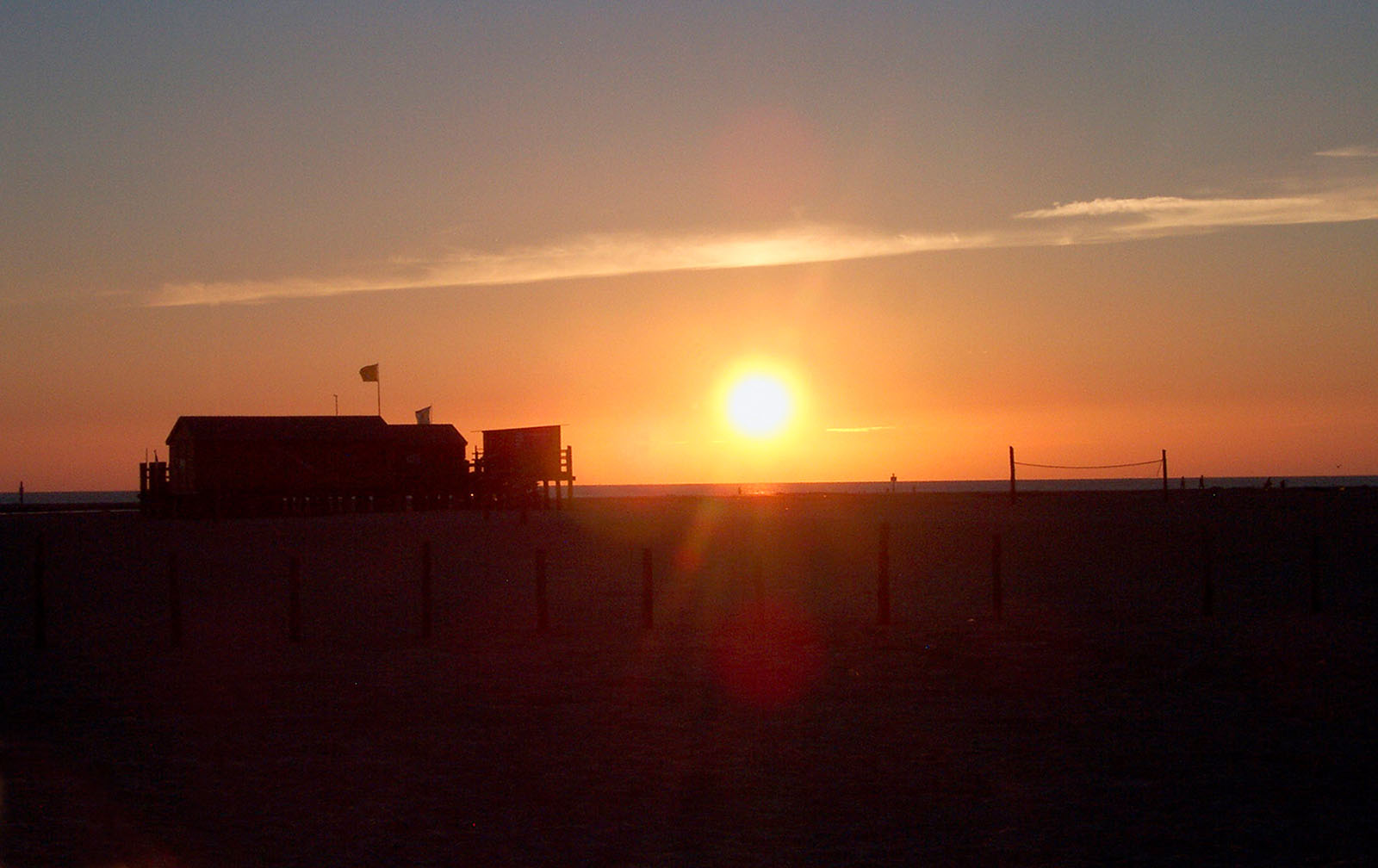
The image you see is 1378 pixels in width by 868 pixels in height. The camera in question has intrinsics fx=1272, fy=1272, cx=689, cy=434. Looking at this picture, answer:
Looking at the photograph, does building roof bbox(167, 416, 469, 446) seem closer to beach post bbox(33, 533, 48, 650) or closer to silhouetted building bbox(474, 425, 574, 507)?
silhouetted building bbox(474, 425, 574, 507)

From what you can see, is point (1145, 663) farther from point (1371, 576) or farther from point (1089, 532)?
point (1089, 532)

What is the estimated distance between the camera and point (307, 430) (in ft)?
192

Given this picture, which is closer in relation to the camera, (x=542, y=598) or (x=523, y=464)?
(x=542, y=598)

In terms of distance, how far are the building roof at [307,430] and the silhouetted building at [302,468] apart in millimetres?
41

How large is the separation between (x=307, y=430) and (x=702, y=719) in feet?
163

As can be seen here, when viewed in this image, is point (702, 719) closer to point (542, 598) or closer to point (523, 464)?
point (542, 598)

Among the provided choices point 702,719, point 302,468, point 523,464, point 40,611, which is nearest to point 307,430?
point 302,468

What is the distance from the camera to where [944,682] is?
13750 millimetres

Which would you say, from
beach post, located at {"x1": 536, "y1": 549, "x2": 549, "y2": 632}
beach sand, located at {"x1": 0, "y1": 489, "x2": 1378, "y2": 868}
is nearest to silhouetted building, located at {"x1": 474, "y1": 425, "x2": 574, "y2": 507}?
beach sand, located at {"x1": 0, "y1": 489, "x2": 1378, "y2": 868}

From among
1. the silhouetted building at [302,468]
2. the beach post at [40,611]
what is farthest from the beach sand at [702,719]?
the silhouetted building at [302,468]

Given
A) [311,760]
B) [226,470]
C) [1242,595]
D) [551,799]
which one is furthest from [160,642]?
[226,470]

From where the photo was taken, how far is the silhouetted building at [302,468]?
5612cm

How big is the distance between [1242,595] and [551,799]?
50.2ft

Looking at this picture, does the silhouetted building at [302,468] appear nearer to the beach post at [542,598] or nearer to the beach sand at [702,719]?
the beach sand at [702,719]
